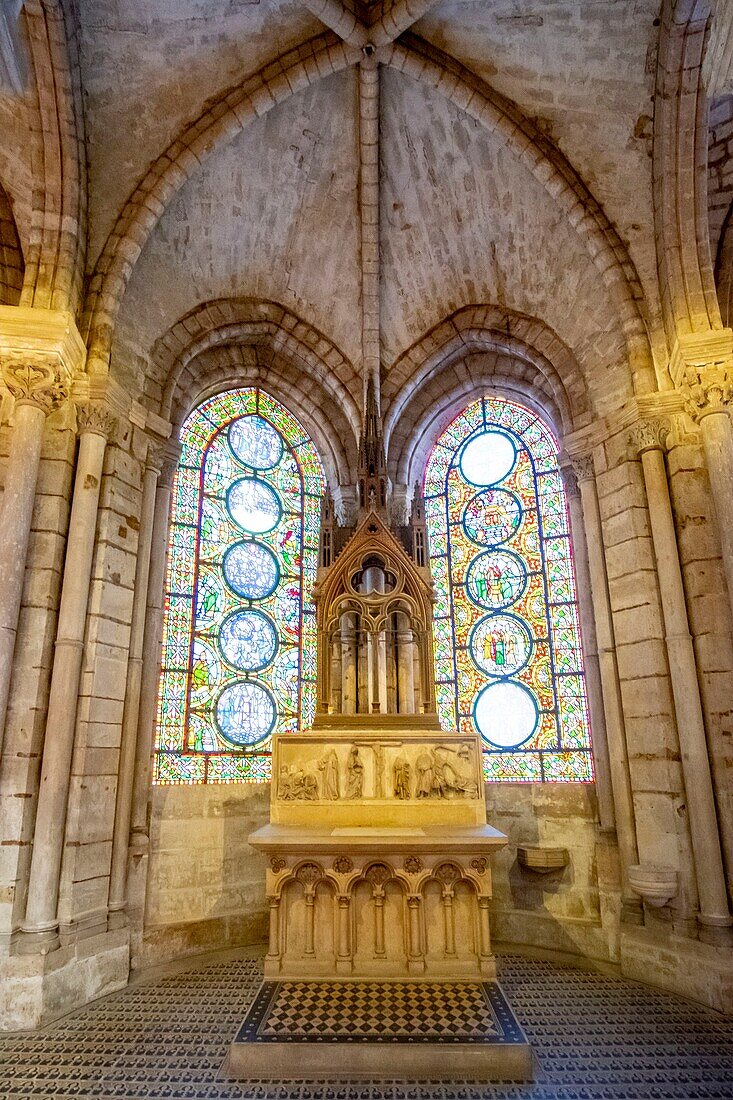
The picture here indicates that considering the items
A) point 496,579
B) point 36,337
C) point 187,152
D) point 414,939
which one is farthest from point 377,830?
point 187,152

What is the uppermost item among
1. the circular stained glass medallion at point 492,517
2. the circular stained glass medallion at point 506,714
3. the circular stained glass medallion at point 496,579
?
the circular stained glass medallion at point 492,517

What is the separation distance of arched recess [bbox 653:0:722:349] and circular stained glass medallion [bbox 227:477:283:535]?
5029 mm

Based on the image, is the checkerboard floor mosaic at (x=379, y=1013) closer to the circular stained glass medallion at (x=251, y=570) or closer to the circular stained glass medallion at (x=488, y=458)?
the circular stained glass medallion at (x=251, y=570)

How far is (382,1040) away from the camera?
4055 millimetres

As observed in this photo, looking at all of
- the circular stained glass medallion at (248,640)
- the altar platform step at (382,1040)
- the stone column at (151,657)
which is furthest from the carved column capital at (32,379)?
the altar platform step at (382,1040)

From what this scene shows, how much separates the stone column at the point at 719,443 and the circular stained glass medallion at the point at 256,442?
5.18 meters

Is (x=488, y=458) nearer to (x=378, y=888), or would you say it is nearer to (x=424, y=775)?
(x=424, y=775)

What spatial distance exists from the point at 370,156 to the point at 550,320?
9.28 feet

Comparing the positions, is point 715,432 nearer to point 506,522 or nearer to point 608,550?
point 608,550

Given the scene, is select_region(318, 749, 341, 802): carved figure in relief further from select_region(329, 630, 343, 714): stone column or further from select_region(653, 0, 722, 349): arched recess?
select_region(653, 0, 722, 349): arched recess

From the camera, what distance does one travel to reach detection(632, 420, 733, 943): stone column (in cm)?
551

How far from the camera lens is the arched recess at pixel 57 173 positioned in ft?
20.1

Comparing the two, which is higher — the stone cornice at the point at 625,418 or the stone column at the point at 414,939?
the stone cornice at the point at 625,418

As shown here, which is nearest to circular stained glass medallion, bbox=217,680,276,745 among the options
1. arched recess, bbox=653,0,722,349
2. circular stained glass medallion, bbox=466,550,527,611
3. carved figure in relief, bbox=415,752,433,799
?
carved figure in relief, bbox=415,752,433,799
